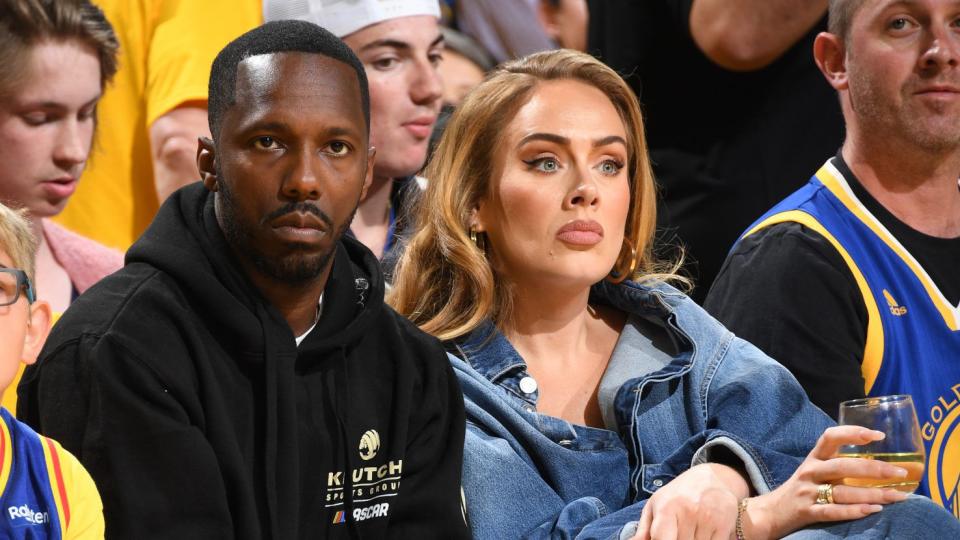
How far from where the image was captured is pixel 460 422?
8.44ft

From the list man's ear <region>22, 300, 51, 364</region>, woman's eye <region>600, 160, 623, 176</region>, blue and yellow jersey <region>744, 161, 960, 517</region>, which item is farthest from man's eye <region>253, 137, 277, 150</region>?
blue and yellow jersey <region>744, 161, 960, 517</region>

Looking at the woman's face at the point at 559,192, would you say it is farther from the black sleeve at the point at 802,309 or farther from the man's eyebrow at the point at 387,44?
the man's eyebrow at the point at 387,44

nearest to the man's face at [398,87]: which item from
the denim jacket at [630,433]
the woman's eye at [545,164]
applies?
the woman's eye at [545,164]

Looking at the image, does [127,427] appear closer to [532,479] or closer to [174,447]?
[174,447]

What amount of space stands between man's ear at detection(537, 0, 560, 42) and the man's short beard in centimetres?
207

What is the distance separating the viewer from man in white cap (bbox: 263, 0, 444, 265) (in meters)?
3.77

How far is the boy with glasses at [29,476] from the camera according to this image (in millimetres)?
1967

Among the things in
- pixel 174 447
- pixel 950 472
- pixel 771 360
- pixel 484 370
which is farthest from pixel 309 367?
pixel 950 472

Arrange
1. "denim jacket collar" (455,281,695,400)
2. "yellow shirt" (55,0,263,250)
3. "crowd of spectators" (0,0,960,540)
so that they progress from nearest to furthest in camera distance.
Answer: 1. "crowd of spectators" (0,0,960,540)
2. "denim jacket collar" (455,281,695,400)
3. "yellow shirt" (55,0,263,250)

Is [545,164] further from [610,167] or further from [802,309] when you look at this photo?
[802,309]

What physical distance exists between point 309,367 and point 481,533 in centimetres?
49

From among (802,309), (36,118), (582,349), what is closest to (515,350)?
(582,349)

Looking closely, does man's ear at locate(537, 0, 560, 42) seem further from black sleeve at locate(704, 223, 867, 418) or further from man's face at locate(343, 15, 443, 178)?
black sleeve at locate(704, 223, 867, 418)

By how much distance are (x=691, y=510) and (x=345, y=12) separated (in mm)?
1895
